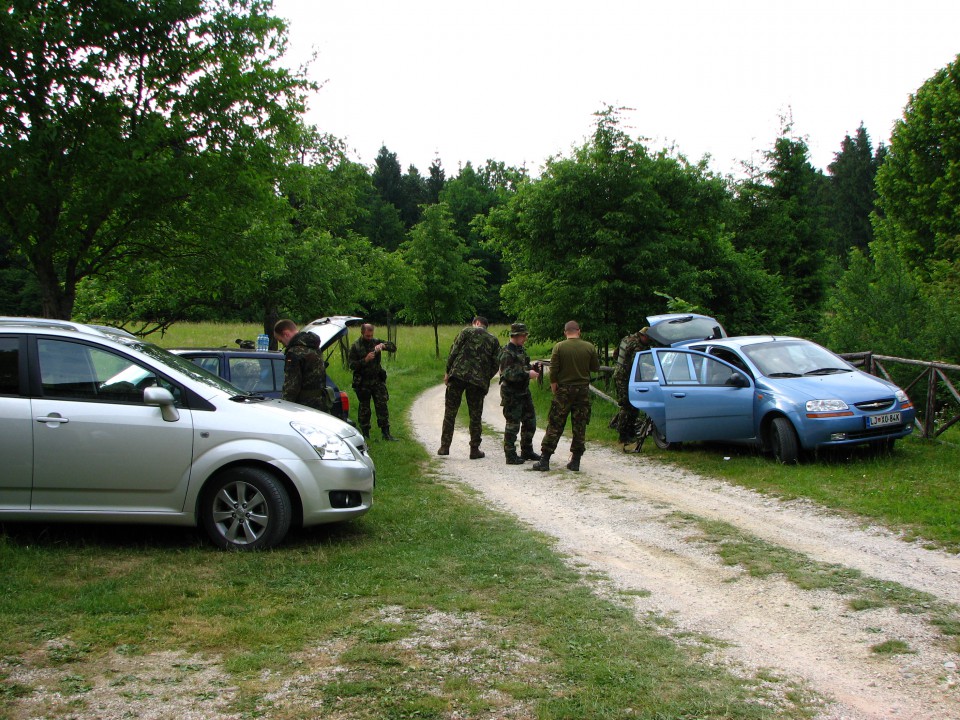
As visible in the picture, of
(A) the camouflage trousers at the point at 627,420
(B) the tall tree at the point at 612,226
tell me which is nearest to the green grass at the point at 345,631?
(A) the camouflage trousers at the point at 627,420

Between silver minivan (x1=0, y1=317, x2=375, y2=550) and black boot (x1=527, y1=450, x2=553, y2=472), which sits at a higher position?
silver minivan (x1=0, y1=317, x2=375, y2=550)

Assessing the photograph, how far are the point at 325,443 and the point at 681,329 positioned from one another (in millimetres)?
8802

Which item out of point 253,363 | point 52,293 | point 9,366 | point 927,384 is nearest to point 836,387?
point 927,384

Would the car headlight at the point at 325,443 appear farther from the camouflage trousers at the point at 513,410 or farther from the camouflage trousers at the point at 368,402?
the camouflage trousers at the point at 368,402

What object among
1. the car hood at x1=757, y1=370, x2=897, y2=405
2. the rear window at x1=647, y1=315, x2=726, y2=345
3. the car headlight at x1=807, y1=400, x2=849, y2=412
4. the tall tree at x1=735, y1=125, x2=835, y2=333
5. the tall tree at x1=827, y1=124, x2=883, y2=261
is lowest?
the car headlight at x1=807, y1=400, x2=849, y2=412

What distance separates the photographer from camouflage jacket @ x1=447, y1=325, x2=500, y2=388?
40.4ft

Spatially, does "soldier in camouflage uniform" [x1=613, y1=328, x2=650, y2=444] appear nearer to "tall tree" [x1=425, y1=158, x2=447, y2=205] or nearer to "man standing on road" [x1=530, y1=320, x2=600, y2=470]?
"man standing on road" [x1=530, y1=320, x2=600, y2=470]

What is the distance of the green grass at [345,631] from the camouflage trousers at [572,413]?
160 inches

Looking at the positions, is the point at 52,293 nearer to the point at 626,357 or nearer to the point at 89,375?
the point at 89,375

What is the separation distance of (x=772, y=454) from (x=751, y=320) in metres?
15.8

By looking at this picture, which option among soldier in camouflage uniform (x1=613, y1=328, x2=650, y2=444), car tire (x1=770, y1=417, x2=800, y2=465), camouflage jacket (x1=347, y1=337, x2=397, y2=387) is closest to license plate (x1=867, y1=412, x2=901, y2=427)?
car tire (x1=770, y1=417, x2=800, y2=465)

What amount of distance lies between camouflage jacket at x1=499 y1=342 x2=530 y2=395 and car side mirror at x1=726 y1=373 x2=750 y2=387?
2.71 m

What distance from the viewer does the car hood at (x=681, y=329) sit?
46.1 feet

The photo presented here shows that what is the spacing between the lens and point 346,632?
184 inches
